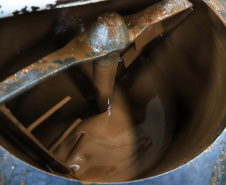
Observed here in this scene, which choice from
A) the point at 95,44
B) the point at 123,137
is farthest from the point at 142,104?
the point at 95,44

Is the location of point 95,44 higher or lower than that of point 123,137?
higher

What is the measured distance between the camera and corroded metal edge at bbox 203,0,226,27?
A: 0.77m

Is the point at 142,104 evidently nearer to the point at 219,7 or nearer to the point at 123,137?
the point at 123,137

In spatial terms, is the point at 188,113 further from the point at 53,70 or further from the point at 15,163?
the point at 15,163

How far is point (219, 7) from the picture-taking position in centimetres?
79

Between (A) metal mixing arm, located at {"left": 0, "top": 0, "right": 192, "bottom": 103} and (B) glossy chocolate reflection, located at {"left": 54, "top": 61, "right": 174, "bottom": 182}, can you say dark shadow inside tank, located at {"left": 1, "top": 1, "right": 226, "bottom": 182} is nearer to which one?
(B) glossy chocolate reflection, located at {"left": 54, "top": 61, "right": 174, "bottom": 182}

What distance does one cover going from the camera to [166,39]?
40.3 inches

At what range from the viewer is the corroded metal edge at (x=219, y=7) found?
2.53ft

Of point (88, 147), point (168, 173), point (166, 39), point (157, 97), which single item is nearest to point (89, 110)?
point (88, 147)

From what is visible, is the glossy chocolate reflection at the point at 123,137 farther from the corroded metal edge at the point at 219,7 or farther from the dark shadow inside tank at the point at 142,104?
the corroded metal edge at the point at 219,7

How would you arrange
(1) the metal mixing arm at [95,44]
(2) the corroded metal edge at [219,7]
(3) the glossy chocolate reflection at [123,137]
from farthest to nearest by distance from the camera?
(3) the glossy chocolate reflection at [123,137], (2) the corroded metal edge at [219,7], (1) the metal mixing arm at [95,44]

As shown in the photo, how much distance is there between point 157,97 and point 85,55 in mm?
413

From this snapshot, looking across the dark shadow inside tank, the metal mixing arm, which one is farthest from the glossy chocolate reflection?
the metal mixing arm

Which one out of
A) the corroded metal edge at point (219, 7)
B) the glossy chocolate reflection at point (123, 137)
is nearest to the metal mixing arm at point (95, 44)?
the corroded metal edge at point (219, 7)
